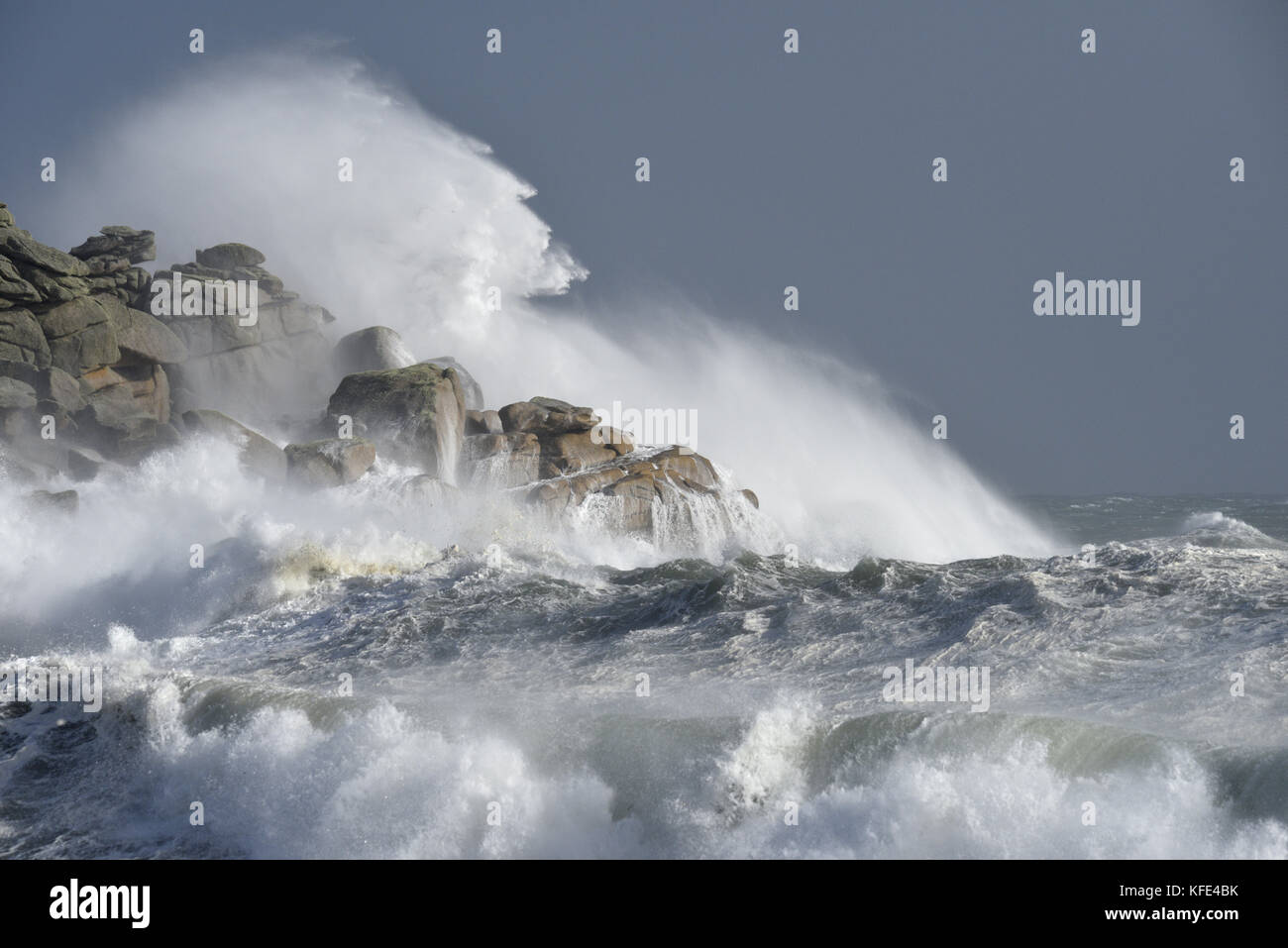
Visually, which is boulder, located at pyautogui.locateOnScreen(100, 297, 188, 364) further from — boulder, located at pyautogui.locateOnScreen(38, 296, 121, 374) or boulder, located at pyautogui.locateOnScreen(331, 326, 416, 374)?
boulder, located at pyautogui.locateOnScreen(331, 326, 416, 374)

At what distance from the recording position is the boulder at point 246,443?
22922 millimetres

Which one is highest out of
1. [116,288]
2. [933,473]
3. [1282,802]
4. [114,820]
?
[116,288]

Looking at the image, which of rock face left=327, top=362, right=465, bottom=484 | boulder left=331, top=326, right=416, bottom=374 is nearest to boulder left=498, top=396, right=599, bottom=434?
rock face left=327, top=362, right=465, bottom=484

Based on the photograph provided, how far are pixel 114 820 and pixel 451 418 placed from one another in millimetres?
17941

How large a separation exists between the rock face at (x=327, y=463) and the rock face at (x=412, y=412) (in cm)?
175

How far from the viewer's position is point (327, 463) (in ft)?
76.1

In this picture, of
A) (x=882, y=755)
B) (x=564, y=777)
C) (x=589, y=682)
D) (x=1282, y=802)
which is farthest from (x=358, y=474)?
(x=1282, y=802)

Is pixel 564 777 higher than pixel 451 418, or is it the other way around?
pixel 451 418

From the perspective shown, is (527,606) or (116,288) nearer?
(527,606)

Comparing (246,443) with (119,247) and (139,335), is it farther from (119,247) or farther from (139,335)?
(119,247)

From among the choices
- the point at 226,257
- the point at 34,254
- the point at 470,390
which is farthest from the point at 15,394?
the point at 470,390

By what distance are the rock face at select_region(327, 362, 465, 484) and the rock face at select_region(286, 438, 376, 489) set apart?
175 cm

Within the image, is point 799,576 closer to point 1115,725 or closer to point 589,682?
point 589,682
